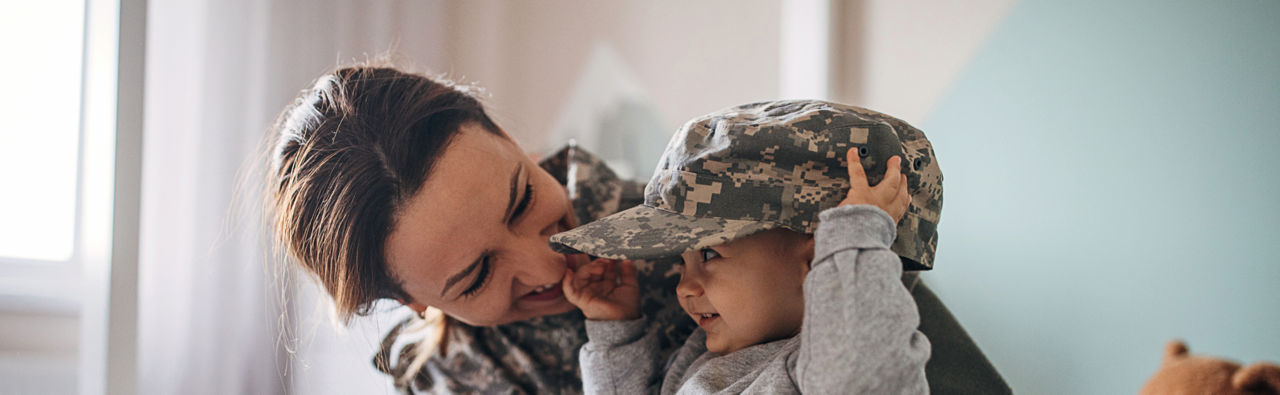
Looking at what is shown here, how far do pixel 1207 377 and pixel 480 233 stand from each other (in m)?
0.71

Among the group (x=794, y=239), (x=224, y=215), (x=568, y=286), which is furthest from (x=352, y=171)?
(x=794, y=239)

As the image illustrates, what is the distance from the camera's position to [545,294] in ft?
3.47

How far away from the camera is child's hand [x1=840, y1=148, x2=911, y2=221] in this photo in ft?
2.32

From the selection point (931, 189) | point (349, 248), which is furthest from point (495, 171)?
point (931, 189)

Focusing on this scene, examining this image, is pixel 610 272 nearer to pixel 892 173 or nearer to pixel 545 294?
pixel 545 294

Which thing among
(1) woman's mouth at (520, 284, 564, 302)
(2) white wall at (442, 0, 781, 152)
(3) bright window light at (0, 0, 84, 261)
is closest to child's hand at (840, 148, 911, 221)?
(1) woman's mouth at (520, 284, 564, 302)

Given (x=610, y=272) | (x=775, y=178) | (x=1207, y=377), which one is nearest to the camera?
(x=1207, y=377)

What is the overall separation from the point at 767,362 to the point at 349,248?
50 centimetres

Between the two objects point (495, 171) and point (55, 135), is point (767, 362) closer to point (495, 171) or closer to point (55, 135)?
point (495, 171)

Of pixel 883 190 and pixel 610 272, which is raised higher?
pixel 883 190

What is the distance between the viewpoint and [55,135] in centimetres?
95

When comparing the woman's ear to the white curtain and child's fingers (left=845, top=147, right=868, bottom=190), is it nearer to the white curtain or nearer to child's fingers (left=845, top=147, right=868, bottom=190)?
child's fingers (left=845, top=147, right=868, bottom=190)

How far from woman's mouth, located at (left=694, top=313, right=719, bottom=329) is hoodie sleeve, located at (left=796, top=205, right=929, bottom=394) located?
17 centimetres

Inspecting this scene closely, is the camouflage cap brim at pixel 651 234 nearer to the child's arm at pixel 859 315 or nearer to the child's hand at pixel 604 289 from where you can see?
the child's arm at pixel 859 315
